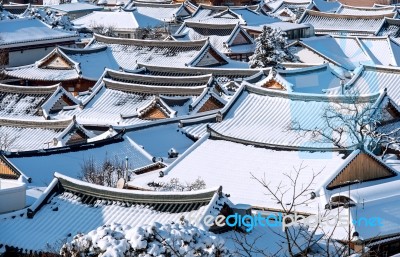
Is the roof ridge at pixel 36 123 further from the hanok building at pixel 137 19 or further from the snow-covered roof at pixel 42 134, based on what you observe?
the hanok building at pixel 137 19

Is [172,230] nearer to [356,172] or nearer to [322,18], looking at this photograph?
[356,172]

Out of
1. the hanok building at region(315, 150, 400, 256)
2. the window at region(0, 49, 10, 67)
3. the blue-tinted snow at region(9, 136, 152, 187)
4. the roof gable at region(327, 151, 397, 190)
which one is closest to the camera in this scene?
the hanok building at region(315, 150, 400, 256)

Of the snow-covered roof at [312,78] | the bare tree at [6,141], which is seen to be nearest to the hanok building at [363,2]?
the snow-covered roof at [312,78]

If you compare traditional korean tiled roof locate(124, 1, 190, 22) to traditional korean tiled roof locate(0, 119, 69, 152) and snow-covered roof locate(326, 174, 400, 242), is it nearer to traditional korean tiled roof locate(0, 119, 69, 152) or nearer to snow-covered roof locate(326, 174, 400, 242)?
traditional korean tiled roof locate(0, 119, 69, 152)

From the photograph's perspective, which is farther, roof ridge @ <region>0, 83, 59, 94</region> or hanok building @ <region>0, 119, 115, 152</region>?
roof ridge @ <region>0, 83, 59, 94</region>

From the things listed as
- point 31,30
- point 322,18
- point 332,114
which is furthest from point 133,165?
point 322,18

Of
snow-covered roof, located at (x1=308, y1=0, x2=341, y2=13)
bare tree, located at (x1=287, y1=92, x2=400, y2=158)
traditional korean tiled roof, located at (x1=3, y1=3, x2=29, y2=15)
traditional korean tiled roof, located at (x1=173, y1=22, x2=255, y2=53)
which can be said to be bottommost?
bare tree, located at (x1=287, y1=92, x2=400, y2=158)

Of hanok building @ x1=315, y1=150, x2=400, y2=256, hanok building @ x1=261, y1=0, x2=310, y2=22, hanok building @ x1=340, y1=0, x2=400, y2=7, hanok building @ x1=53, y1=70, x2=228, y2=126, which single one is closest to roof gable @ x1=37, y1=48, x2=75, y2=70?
hanok building @ x1=53, y1=70, x2=228, y2=126
